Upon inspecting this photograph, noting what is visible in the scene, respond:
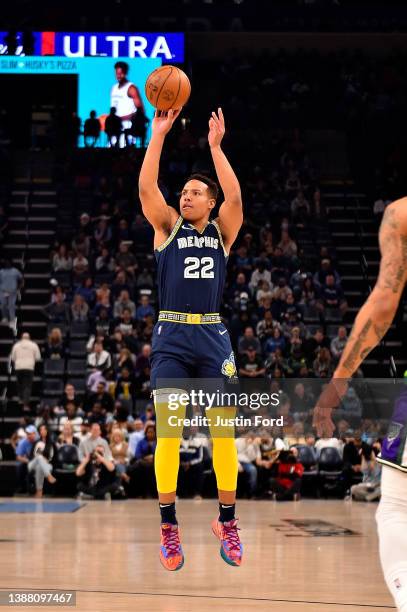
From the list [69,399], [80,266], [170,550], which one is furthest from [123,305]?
[170,550]

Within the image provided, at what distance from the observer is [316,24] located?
98.2 feet

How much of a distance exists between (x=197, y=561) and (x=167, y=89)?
458 cm

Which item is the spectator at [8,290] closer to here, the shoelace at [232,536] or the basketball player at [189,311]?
the basketball player at [189,311]

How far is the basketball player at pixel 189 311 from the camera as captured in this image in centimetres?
725

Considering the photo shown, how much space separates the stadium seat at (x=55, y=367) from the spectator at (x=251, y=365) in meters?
3.84

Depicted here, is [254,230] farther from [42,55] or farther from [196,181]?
[196,181]

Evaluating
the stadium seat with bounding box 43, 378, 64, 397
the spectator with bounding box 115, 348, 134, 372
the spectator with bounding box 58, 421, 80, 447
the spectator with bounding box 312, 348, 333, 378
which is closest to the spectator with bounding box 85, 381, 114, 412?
the spectator with bounding box 115, 348, 134, 372

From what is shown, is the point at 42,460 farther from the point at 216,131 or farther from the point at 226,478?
the point at 216,131

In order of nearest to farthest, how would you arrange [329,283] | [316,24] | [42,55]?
[329,283] < [42,55] < [316,24]

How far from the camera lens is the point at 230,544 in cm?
730

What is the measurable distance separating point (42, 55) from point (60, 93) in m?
1.15

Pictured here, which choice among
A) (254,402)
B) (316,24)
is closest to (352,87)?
(316,24)

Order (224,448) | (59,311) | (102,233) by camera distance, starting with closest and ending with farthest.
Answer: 1. (224,448)
2. (59,311)
3. (102,233)

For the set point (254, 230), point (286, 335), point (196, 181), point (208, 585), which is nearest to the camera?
point (196, 181)
